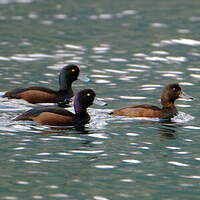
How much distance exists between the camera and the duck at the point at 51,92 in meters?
17.8

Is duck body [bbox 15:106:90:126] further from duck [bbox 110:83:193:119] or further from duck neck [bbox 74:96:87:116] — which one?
duck [bbox 110:83:193:119]

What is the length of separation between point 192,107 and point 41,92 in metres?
3.17

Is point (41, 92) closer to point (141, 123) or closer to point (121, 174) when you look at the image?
point (141, 123)

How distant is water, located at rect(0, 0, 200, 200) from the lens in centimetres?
1169

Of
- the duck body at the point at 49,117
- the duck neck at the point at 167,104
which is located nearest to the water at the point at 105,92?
the duck body at the point at 49,117

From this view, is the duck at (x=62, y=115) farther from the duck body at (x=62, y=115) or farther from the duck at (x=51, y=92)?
the duck at (x=51, y=92)

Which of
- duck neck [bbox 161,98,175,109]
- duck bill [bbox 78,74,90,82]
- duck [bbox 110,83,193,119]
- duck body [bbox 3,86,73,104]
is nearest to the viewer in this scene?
duck [bbox 110,83,193,119]

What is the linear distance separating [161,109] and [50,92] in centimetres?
287

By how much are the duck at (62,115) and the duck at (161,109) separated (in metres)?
0.66

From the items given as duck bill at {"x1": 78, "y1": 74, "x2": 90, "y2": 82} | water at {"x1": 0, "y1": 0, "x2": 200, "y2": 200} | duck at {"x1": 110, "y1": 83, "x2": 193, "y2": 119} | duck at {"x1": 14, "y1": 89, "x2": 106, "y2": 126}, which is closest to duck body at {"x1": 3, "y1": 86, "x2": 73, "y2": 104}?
water at {"x1": 0, "y1": 0, "x2": 200, "y2": 200}

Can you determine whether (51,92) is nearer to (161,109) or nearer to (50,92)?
(50,92)

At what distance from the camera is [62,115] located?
15359 millimetres

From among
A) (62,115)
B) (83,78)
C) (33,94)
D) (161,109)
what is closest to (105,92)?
(83,78)

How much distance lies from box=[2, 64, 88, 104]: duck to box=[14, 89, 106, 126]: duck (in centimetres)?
207
